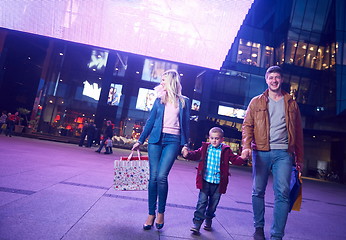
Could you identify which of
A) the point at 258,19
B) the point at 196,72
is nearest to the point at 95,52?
the point at 196,72

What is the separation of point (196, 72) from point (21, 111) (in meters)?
20.5

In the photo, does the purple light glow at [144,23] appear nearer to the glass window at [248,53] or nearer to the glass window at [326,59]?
the glass window at [248,53]

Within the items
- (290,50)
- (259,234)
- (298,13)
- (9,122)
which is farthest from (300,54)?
(9,122)

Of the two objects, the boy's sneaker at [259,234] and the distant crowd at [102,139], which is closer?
the boy's sneaker at [259,234]

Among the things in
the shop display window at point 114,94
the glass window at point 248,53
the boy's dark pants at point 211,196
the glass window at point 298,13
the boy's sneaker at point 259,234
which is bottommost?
the boy's sneaker at point 259,234

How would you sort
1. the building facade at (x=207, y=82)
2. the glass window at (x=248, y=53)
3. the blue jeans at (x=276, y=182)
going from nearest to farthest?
the blue jeans at (x=276, y=182) → the building facade at (x=207, y=82) → the glass window at (x=248, y=53)

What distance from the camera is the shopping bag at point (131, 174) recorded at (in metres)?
2.97

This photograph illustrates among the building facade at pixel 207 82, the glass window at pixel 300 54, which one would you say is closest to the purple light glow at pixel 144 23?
the building facade at pixel 207 82

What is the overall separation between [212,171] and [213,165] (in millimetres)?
81

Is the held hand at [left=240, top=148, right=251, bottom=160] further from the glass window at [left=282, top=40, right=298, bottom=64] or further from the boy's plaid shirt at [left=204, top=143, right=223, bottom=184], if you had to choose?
the glass window at [left=282, top=40, right=298, bottom=64]

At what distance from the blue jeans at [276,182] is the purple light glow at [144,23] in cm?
947

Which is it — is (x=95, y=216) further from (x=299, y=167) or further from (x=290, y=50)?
(x=290, y=50)

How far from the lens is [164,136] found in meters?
2.91

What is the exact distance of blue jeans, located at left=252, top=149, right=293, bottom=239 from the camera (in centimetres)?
259
